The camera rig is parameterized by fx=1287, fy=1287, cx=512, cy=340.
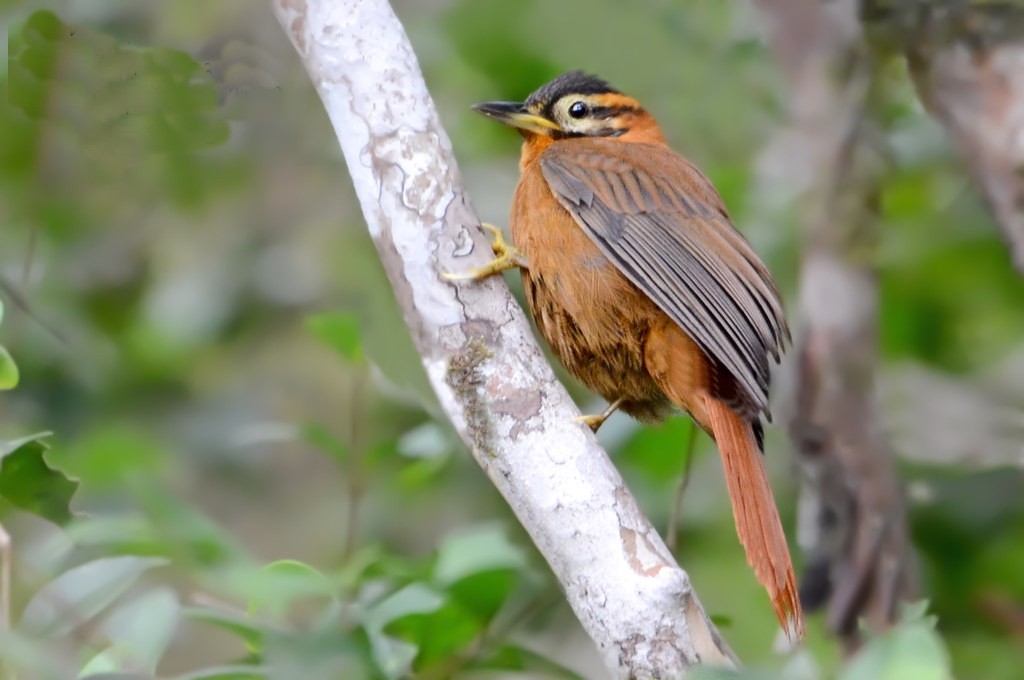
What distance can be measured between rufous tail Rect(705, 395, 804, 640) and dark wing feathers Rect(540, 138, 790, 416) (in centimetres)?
10

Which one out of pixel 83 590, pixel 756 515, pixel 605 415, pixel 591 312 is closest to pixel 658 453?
pixel 605 415

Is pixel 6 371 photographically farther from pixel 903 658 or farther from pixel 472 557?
pixel 903 658

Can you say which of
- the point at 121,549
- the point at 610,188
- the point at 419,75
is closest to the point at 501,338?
the point at 419,75

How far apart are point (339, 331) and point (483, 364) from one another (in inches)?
24.2

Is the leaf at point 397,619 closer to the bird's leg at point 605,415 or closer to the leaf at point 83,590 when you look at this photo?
the leaf at point 83,590

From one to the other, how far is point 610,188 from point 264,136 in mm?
1761

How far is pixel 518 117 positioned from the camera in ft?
13.1

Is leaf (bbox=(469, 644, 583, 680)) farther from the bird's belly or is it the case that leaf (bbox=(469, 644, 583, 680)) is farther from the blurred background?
the bird's belly

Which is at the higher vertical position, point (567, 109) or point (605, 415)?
point (567, 109)

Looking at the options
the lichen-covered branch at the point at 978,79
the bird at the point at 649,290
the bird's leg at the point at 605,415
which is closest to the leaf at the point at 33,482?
the bird at the point at 649,290

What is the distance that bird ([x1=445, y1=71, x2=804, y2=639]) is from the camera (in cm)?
333

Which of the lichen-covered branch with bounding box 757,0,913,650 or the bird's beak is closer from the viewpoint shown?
the lichen-covered branch with bounding box 757,0,913,650

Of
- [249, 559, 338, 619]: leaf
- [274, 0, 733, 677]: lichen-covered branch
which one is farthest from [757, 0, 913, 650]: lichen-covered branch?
[249, 559, 338, 619]: leaf

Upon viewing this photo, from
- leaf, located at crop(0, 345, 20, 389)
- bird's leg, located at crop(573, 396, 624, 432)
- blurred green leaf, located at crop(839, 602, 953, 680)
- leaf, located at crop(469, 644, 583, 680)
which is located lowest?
bird's leg, located at crop(573, 396, 624, 432)
